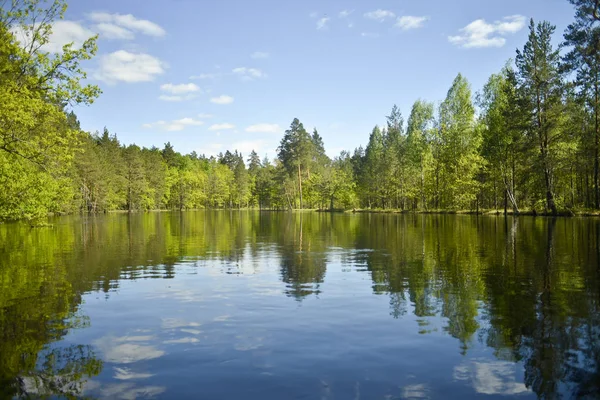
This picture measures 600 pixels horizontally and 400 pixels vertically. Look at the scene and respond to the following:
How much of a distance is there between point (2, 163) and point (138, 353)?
3342cm

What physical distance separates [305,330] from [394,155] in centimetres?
9449

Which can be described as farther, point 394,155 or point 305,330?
point 394,155

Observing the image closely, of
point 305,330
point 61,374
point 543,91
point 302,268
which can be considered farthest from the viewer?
point 543,91

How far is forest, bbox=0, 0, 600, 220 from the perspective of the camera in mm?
24656

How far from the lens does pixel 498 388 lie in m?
6.63

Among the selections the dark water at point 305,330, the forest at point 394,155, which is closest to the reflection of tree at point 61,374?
the dark water at point 305,330

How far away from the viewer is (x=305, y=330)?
9781mm

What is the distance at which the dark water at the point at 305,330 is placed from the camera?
22.5 ft

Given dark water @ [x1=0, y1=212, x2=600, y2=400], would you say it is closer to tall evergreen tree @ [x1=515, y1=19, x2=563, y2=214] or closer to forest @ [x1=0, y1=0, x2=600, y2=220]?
forest @ [x1=0, y1=0, x2=600, y2=220]

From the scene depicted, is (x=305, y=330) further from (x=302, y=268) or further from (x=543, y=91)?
(x=543, y=91)

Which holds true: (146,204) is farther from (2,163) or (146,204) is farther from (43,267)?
(43,267)

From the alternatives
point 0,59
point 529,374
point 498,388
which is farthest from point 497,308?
point 0,59

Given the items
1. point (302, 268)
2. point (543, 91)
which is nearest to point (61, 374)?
point (302, 268)

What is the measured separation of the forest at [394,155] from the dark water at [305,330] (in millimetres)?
11079
